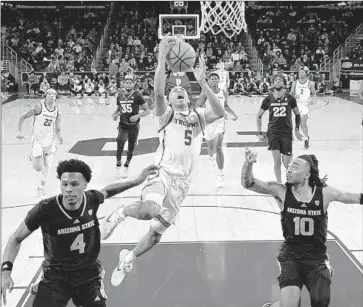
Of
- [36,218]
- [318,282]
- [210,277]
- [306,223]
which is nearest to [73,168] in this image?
[36,218]

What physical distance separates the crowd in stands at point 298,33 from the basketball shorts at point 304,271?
20334mm

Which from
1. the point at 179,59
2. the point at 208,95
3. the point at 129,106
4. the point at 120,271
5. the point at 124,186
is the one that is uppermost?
the point at 179,59

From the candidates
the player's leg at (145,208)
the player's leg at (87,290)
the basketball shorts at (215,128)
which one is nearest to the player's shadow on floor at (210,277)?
the player's leg at (145,208)

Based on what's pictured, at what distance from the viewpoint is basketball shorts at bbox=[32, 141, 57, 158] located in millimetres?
8062

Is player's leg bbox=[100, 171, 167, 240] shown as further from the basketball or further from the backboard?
the backboard

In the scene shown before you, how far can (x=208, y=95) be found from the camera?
481 cm

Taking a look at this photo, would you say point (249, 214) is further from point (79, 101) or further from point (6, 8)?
point (6, 8)

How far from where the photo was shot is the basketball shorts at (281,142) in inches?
319

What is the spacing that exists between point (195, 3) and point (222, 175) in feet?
68.3

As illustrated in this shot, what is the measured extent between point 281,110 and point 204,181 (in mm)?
1988

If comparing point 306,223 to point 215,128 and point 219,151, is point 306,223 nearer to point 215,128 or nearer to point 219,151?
point 219,151

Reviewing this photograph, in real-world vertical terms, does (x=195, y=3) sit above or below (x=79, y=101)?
above

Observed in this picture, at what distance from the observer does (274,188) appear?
14.1 feet

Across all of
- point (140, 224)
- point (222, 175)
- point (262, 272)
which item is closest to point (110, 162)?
point (222, 175)
